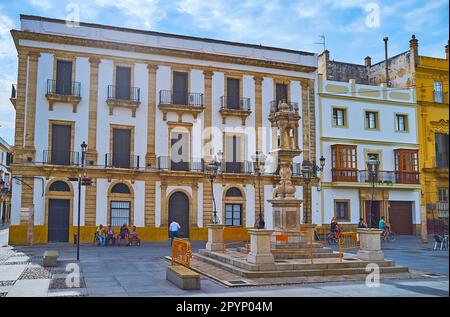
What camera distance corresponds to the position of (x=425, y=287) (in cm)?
1062

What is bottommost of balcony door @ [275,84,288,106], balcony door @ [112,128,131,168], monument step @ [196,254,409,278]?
monument step @ [196,254,409,278]

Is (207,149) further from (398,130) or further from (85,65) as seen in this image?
(398,130)

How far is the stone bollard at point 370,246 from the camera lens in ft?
45.7

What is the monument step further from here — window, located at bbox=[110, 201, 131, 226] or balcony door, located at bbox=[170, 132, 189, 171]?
balcony door, located at bbox=[170, 132, 189, 171]

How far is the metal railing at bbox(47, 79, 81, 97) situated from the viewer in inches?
1029

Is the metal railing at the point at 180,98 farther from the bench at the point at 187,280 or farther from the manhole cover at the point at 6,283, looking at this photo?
the bench at the point at 187,280

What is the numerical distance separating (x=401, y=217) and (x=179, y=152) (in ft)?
54.1

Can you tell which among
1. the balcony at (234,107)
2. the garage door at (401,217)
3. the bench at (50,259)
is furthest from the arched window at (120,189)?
the garage door at (401,217)

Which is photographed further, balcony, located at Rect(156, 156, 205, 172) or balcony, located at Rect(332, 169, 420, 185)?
balcony, located at Rect(332, 169, 420, 185)

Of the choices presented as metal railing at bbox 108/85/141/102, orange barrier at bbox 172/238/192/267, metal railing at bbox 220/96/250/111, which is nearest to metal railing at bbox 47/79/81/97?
metal railing at bbox 108/85/141/102

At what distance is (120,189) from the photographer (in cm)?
2702

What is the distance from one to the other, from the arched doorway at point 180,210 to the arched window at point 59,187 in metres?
5.94

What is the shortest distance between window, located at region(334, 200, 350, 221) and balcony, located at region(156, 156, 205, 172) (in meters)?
9.72
